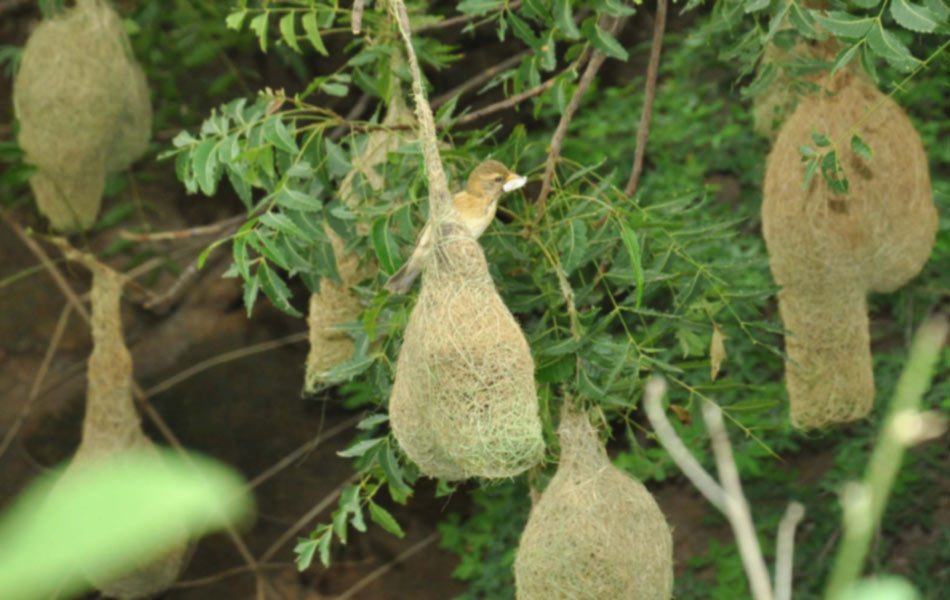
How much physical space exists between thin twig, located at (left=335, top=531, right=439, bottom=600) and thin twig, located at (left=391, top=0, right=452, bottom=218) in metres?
2.66

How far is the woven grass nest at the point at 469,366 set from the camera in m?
1.57

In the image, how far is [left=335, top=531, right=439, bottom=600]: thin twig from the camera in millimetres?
4074

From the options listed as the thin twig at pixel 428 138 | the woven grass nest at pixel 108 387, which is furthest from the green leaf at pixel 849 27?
the woven grass nest at pixel 108 387

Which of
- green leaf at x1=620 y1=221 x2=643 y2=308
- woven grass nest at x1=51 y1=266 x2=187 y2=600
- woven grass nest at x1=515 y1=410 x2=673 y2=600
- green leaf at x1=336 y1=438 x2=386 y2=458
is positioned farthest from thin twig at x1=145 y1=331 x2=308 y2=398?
green leaf at x1=620 y1=221 x2=643 y2=308

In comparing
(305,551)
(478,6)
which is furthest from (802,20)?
(305,551)

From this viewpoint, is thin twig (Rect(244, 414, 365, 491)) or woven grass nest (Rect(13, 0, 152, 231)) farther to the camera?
thin twig (Rect(244, 414, 365, 491))

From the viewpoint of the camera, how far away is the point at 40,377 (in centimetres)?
421

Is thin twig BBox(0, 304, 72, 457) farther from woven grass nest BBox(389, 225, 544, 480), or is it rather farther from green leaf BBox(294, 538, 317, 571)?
woven grass nest BBox(389, 225, 544, 480)

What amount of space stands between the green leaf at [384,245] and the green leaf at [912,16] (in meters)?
0.76

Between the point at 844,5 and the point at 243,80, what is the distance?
2561mm

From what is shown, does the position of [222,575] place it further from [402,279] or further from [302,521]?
[402,279]

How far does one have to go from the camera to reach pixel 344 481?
4234 mm

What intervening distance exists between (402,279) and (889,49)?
29.1 inches

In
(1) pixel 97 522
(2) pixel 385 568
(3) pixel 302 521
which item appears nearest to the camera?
Answer: (1) pixel 97 522
